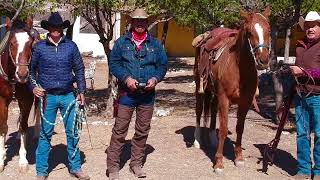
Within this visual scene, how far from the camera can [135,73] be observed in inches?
224

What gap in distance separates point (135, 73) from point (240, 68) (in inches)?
56.9

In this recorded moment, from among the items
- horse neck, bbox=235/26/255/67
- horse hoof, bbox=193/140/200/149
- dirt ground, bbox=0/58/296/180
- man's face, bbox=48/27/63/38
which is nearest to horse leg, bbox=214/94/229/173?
dirt ground, bbox=0/58/296/180

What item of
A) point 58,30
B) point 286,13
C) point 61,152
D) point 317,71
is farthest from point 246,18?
point 286,13

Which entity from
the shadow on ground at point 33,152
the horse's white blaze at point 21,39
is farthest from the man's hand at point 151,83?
the shadow on ground at point 33,152

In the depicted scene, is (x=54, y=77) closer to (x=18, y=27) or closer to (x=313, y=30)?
(x=18, y=27)

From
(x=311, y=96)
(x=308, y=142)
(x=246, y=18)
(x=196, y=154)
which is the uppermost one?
(x=246, y=18)

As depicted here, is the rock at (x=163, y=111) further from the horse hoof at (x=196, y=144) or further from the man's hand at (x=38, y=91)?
the man's hand at (x=38, y=91)

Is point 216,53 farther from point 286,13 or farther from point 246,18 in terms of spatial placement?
point 286,13

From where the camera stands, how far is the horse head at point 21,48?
18.1ft

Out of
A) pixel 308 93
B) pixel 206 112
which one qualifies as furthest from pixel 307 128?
pixel 206 112

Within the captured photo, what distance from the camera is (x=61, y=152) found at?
283 inches

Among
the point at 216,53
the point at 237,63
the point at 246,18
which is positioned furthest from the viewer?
the point at 216,53

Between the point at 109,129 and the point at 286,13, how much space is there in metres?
4.72

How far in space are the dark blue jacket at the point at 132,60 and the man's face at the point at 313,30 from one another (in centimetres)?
182
